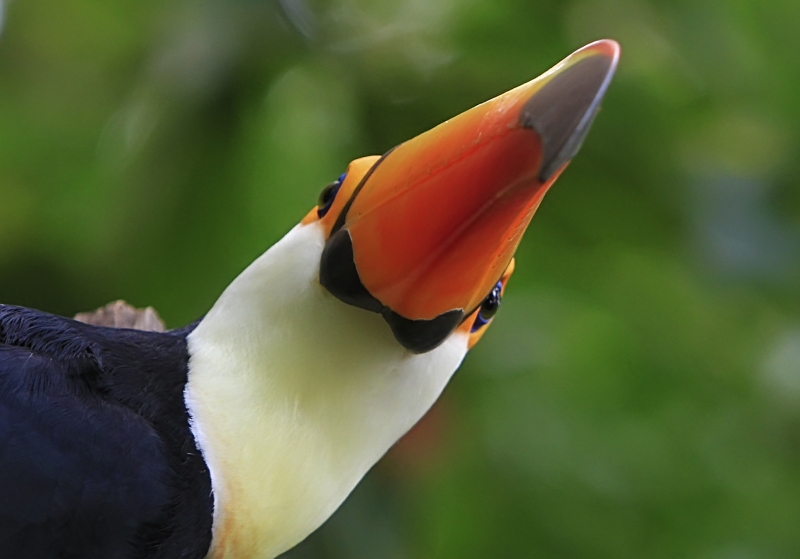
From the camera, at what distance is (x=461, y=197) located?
0.57 m

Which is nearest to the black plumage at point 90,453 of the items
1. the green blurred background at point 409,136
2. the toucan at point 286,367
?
the toucan at point 286,367

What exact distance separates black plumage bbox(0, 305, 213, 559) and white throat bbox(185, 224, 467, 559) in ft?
0.08

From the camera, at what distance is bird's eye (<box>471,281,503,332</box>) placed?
0.72 meters

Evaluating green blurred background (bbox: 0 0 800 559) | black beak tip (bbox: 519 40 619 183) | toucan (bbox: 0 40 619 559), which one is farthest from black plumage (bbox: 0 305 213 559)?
green blurred background (bbox: 0 0 800 559)

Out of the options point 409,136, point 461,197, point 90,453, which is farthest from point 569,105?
point 409,136

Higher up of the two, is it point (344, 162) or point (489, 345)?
point (344, 162)

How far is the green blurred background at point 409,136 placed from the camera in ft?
4.00

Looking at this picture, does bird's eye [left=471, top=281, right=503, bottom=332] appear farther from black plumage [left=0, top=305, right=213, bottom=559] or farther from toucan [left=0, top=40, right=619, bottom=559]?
black plumage [left=0, top=305, right=213, bottom=559]

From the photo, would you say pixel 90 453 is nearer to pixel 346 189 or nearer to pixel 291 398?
pixel 291 398

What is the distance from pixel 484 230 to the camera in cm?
58

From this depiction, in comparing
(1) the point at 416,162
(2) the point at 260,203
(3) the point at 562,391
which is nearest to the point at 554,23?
(2) the point at 260,203

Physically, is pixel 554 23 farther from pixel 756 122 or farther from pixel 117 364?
pixel 117 364

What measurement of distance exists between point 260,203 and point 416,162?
652 millimetres

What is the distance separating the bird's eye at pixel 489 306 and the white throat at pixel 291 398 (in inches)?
0.9
